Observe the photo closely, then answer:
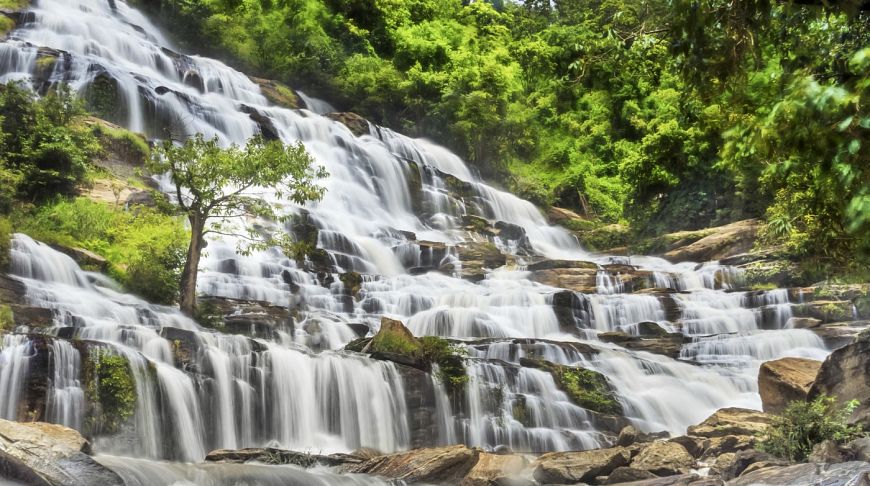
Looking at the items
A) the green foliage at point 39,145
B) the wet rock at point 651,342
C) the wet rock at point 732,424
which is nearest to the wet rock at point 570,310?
the wet rock at point 651,342

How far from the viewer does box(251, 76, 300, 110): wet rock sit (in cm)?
3153

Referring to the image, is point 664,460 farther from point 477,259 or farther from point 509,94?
point 509,94

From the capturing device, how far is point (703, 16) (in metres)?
5.12

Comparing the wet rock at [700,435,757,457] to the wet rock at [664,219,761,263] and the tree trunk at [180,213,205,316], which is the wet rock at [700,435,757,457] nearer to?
the tree trunk at [180,213,205,316]

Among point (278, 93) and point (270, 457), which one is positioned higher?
point (278, 93)

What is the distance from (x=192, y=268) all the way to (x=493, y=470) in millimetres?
8133

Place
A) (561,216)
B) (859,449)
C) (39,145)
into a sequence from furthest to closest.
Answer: (561,216) < (39,145) < (859,449)

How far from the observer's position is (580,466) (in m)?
10.3

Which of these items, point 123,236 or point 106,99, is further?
point 106,99

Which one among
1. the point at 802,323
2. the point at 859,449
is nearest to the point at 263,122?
the point at 802,323

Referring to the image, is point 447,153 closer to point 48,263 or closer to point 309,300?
point 309,300

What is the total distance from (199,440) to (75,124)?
38.2ft

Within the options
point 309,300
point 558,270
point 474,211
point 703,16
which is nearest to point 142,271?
point 309,300

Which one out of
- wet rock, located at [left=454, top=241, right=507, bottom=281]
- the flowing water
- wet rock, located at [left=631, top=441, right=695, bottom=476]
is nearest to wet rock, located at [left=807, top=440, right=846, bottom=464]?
wet rock, located at [left=631, top=441, right=695, bottom=476]
